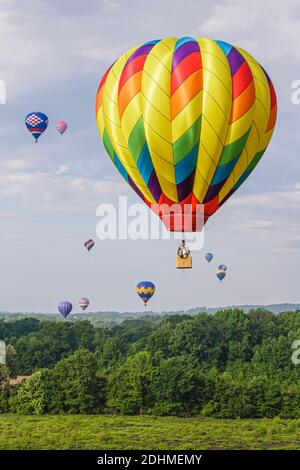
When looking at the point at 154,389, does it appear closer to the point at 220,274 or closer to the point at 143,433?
the point at 143,433

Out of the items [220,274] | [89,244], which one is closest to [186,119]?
[89,244]

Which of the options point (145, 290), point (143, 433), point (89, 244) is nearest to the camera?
point (143, 433)

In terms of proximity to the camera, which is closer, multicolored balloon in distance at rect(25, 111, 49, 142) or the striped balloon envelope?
the striped balloon envelope

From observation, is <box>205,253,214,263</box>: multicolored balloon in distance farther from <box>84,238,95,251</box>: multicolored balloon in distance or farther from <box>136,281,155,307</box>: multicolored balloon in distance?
<box>136,281,155,307</box>: multicolored balloon in distance

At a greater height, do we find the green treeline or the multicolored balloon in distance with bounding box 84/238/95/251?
the multicolored balloon in distance with bounding box 84/238/95/251

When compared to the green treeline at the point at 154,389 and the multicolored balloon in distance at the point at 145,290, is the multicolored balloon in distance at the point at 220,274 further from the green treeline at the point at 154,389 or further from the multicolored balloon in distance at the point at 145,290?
the multicolored balloon in distance at the point at 145,290

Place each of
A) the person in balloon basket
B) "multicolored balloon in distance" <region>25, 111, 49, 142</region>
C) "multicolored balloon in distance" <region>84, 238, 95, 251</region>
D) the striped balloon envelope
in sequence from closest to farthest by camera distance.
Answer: the striped balloon envelope < the person in balloon basket < "multicolored balloon in distance" <region>25, 111, 49, 142</region> < "multicolored balloon in distance" <region>84, 238, 95, 251</region>

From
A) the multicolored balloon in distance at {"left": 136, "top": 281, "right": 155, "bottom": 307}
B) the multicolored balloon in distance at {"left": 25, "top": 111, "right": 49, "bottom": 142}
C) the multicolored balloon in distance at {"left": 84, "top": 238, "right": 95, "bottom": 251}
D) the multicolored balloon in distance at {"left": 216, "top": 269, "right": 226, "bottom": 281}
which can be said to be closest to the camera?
the multicolored balloon in distance at {"left": 25, "top": 111, "right": 49, "bottom": 142}

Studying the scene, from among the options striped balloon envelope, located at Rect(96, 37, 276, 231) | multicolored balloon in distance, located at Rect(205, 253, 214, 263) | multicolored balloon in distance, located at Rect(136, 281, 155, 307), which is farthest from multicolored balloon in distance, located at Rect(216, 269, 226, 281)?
striped balloon envelope, located at Rect(96, 37, 276, 231)
